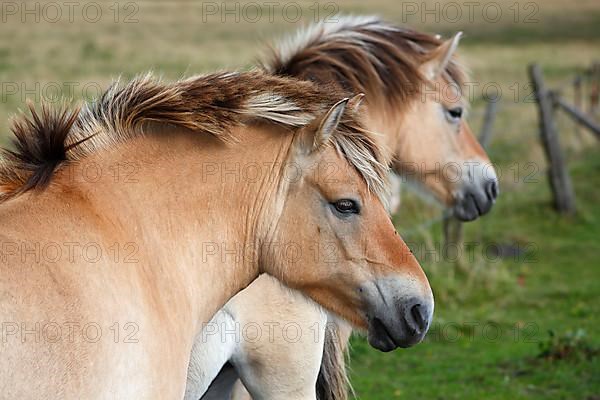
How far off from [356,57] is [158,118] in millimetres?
2108

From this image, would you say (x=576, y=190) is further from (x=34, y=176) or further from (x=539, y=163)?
(x=34, y=176)

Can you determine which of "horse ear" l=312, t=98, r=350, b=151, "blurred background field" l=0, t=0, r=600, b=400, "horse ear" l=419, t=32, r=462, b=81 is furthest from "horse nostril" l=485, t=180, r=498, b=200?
"horse ear" l=312, t=98, r=350, b=151

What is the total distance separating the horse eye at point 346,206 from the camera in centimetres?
328

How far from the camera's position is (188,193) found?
323 cm

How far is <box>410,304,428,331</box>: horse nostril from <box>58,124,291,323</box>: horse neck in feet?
2.15

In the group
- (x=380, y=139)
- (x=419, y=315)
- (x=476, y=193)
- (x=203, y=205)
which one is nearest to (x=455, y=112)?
(x=476, y=193)

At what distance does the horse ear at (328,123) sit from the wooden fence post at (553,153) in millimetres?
9558

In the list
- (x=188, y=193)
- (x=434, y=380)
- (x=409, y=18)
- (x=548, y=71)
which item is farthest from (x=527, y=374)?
(x=409, y=18)

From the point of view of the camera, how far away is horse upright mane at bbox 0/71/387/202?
10.5 ft

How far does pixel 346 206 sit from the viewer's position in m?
3.29

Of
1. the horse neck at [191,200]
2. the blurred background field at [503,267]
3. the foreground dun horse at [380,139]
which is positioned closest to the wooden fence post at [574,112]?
the blurred background field at [503,267]

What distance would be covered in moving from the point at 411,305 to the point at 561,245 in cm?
842

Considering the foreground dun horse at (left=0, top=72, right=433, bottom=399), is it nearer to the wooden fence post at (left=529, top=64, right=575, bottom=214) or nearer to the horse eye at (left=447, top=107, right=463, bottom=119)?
the horse eye at (left=447, top=107, right=463, bottom=119)

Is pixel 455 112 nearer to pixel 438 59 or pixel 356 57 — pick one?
pixel 438 59
